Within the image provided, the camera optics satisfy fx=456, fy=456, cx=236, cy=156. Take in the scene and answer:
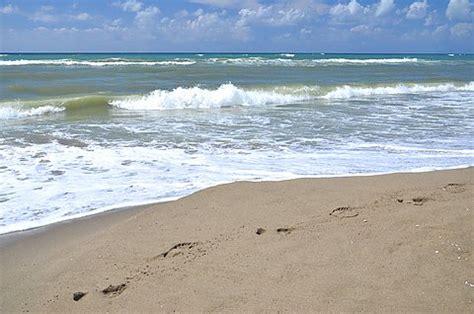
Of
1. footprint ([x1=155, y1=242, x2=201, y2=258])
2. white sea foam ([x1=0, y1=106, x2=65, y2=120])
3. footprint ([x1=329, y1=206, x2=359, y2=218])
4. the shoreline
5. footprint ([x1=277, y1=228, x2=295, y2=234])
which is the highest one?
white sea foam ([x1=0, y1=106, x2=65, y2=120])

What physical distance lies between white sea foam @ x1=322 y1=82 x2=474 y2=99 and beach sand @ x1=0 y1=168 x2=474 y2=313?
14471 mm

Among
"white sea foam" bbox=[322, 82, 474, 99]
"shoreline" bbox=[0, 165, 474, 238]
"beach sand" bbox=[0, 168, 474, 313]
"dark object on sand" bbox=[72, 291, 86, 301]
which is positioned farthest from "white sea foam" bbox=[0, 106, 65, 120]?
"dark object on sand" bbox=[72, 291, 86, 301]

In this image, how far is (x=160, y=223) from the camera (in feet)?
14.3

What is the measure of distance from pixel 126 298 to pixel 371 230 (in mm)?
2023

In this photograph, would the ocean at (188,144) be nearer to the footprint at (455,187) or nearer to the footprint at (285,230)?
the footprint at (455,187)

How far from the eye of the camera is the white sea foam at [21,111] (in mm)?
12971

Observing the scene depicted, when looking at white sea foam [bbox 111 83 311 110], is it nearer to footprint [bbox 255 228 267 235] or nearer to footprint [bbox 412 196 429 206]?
footprint [bbox 412 196 429 206]

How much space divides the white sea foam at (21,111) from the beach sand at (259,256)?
9717 millimetres

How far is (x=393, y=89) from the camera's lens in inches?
837

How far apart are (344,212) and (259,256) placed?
1.33 meters

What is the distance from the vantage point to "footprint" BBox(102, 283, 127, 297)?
307 cm

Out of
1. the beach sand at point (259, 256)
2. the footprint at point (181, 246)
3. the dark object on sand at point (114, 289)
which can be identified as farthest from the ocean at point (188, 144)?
the dark object on sand at point (114, 289)

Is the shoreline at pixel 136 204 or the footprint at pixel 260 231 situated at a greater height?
the footprint at pixel 260 231

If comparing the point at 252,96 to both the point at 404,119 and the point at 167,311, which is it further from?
the point at 167,311
